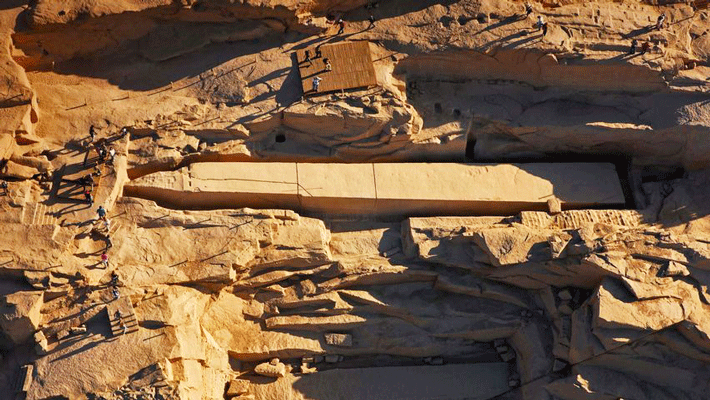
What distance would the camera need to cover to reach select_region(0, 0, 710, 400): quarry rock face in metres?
15.4

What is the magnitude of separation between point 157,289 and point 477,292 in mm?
5708

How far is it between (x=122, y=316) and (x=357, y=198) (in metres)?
4.65

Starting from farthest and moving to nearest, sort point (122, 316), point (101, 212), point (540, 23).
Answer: point (540, 23), point (101, 212), point (122, 316)

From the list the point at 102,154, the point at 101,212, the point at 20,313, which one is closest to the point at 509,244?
the point at 101,212

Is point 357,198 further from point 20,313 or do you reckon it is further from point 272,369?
point 20,313

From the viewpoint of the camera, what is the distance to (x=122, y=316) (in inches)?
588

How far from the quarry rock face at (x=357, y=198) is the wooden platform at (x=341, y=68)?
1.6 inches

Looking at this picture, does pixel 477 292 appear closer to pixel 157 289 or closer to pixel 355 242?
pixel 355 242

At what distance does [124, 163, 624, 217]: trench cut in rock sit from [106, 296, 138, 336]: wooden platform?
221cm

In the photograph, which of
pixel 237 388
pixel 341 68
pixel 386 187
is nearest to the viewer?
pixel 237 388

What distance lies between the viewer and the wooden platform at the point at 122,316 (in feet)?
48.9

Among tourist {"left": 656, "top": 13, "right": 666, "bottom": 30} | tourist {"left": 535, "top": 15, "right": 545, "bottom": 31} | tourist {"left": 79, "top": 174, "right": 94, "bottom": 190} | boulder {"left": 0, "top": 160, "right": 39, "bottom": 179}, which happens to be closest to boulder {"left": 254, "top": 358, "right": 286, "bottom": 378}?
tourist {"left": 79, "top": 174, "right": 94, "bottom": 190}

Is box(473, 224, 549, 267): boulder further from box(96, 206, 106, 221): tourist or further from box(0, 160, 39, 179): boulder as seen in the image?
box(0, 160, 39, 179): boulder

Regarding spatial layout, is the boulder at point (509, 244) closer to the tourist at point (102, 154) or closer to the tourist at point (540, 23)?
the tourist at point (540, 23)
